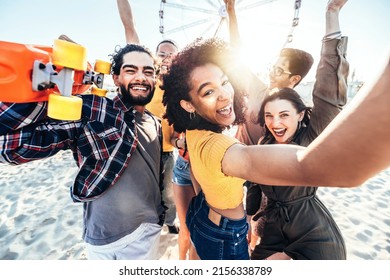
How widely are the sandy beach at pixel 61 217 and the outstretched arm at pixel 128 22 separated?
295 cm

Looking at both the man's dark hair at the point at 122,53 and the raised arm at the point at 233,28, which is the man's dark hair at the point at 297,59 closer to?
the raised arm at the point at 233,28

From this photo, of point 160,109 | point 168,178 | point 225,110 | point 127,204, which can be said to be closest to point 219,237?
point 127,204

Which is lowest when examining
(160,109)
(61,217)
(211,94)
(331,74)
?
(61,217)

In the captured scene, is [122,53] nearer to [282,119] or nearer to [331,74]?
[282,119]

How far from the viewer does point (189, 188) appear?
2.09m

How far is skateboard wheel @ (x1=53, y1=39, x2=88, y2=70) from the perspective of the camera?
33.8 inches

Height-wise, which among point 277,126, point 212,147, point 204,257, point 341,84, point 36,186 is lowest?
point 36,186

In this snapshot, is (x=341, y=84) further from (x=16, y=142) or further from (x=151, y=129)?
(x=16, y=142)

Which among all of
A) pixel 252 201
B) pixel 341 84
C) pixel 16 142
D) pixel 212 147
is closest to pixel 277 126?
pixel 341 84

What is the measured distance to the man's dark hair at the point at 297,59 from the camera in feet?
7.52

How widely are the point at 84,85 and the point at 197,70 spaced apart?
0.71 metres

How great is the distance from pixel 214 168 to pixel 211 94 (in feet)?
1.78

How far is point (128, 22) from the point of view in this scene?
271 cm

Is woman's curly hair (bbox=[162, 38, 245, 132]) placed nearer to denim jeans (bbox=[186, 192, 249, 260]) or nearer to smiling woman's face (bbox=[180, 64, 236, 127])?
smiling woman's face (bbox=[180, 64, 236, 127])
